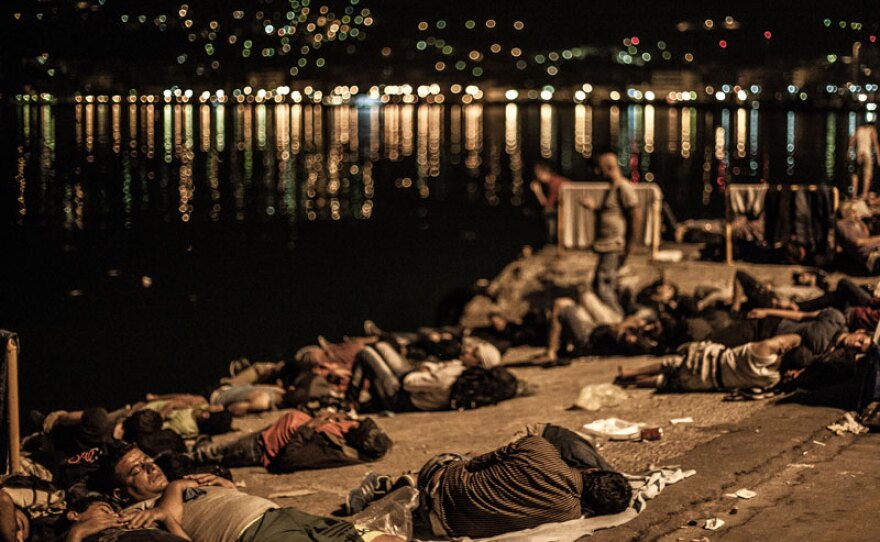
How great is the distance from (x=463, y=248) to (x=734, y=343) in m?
26.9

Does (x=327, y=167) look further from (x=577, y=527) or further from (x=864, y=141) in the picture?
(x=577, y=527)

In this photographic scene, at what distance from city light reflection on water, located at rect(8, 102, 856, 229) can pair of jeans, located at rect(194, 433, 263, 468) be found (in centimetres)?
1468

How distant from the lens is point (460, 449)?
9.70m

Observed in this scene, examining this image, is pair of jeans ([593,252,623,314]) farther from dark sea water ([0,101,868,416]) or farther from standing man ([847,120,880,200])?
dark sea water ([0,101,868,416])

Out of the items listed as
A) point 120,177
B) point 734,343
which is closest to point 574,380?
point 734,343

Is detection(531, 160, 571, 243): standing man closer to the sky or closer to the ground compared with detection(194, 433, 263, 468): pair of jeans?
closer to the sky

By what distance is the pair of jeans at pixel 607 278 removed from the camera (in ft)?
48.0

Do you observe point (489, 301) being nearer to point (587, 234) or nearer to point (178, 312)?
point (587, 234)

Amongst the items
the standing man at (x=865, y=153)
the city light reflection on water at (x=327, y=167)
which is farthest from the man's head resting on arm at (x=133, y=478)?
the city light reflection on water at (x=327, y=167)

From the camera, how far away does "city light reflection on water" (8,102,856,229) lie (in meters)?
50.5

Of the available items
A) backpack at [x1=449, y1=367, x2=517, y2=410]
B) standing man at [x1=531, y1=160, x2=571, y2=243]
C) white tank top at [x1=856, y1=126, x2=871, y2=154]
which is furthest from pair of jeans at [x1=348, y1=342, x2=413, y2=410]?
white tank top at [x1=856, y1=126, x2=871, y2=154]

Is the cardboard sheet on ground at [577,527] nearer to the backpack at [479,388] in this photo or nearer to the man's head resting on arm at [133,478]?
the man's head resting on arm at [133,478]

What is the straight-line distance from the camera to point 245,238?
40.7 meters

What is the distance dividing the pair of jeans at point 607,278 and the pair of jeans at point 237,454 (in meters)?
5.75
